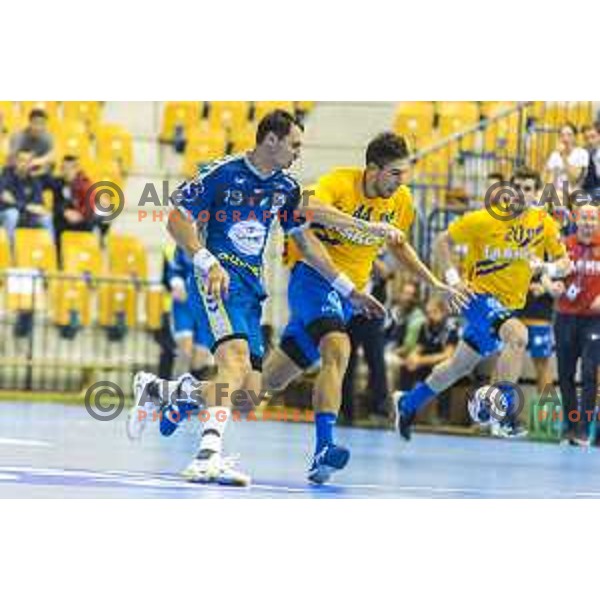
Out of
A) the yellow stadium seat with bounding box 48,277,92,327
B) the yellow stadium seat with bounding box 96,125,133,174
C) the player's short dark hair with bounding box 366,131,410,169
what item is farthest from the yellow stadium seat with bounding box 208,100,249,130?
the player's short dark hair with bounding box 366,131,410,169

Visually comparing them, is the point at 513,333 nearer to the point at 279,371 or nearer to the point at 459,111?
the point at 279,371

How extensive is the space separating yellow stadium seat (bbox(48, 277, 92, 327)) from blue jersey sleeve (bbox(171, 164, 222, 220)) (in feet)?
33.0

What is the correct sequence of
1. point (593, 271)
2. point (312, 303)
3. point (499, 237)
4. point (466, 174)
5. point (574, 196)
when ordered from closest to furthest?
1. point (312, 303)
2. point (499, 237)
3. point (593, 271)
4. point (574, 196)
5. point (466, 174)

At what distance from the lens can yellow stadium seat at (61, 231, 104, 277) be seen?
815 inches

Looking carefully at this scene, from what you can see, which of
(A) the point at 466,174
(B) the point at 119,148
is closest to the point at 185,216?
(A) the point at 466,174

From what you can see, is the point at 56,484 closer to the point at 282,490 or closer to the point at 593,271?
the point at 282,490

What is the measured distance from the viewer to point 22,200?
20.8 m

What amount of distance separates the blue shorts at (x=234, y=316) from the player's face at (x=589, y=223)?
243 inches

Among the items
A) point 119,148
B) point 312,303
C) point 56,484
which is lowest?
point 56,484

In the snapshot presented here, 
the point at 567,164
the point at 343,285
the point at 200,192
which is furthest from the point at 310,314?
the point at 567,164

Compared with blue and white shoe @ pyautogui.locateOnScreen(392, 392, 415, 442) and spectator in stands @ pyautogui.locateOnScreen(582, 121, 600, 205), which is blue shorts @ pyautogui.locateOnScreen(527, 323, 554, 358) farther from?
blue and white shoe @ pyautogui.locateOnScreen(392, 392, 415, 442)

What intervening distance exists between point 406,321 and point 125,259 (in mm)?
3606

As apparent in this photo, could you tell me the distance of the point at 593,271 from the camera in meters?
16.6

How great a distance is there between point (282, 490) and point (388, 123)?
10430 millimetres
